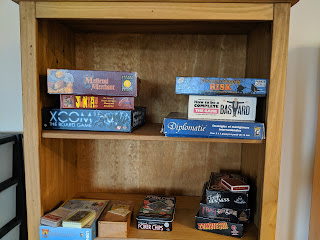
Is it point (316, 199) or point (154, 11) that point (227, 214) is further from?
point (154, 11)

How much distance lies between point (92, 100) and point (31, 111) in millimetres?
193

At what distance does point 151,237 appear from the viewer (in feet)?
2.88

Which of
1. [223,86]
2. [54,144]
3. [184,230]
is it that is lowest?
[184,230]

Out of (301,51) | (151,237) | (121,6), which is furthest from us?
(301,51)

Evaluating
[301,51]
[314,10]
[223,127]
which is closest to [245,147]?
[223,127]

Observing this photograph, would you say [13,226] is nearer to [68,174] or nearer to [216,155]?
[68,174]

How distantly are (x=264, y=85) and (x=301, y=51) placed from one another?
522mm

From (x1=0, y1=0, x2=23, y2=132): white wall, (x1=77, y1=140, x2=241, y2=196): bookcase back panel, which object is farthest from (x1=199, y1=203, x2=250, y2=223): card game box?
(x1=0, y1=0, x2=23, y2=132): white wall

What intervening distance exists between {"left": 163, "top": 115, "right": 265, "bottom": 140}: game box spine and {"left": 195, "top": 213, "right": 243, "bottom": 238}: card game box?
328mm

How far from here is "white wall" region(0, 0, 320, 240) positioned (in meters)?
1.16

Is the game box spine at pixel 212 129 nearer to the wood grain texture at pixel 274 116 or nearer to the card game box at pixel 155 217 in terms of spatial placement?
the wood grain texture at pixel 274 116

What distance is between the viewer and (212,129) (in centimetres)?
81

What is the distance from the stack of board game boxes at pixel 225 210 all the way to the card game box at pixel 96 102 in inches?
16.8

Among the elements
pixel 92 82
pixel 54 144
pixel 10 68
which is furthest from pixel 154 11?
pixel 10 68
